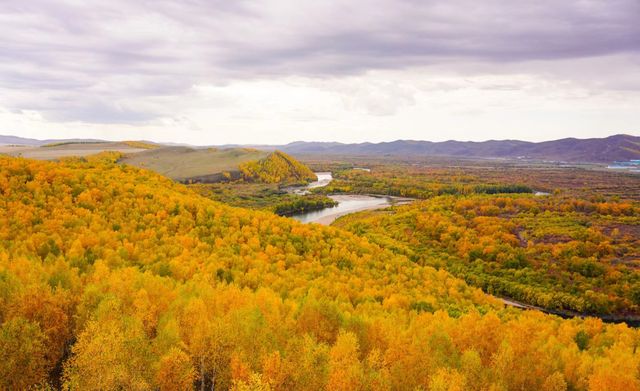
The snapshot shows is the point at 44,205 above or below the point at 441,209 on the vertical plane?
above

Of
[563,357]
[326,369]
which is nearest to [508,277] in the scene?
[563,357]

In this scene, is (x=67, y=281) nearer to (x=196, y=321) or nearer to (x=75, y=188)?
(x=196, y=321)

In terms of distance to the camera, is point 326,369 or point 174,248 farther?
point 174,248

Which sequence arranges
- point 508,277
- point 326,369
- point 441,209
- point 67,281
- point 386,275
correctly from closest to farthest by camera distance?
point 326,369
point 67,281
point 386,275
point 508,277
point 441,209

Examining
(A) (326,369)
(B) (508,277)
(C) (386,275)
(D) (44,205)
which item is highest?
(D) (44,205)

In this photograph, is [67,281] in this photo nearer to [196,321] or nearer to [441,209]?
[196,321]

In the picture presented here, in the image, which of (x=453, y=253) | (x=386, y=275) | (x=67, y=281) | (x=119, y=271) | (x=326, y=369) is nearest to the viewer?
(x=326, y=369)

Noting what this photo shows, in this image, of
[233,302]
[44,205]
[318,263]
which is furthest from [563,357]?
[44,205]
